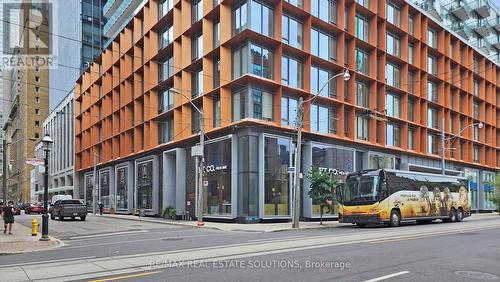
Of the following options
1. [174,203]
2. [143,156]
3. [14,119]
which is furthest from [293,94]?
[14,119]

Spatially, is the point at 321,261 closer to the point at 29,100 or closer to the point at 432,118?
the point at 432,118

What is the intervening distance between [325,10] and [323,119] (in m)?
8.79

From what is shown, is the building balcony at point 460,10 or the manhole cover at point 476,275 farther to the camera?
the building balcony at point 460,10

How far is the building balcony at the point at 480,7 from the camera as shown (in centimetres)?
6738

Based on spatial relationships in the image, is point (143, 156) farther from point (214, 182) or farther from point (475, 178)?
point (475, 178)

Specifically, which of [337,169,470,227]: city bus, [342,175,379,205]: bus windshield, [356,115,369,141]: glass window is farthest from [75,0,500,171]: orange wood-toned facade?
[337,169,470,227]: city bus

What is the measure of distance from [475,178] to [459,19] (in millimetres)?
22881

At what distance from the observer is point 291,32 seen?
3488 cm

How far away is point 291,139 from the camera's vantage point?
3416 centimetres

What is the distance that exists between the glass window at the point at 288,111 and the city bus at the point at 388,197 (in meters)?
8.18

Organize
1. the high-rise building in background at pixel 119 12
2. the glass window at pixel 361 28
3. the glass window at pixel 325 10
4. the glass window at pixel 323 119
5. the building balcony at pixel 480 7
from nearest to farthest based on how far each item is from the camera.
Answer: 1. the glass window at pixel 323 119
2. the glass window at pixel 325 10
3. the glass window at pixel 361 28
4. the high-rise building in background at pixel 119 12
5. the building balcony at pixel 480 7

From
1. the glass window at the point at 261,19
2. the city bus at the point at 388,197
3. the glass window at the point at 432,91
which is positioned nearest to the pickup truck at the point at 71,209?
the glass window at the point at 261,19

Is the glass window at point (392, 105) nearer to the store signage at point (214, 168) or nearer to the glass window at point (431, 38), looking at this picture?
the glass window at point (431, 38)

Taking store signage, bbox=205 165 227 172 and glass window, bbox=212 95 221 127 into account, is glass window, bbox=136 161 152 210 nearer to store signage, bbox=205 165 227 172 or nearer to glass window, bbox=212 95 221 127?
store signage, bbox=205 165 227 172
